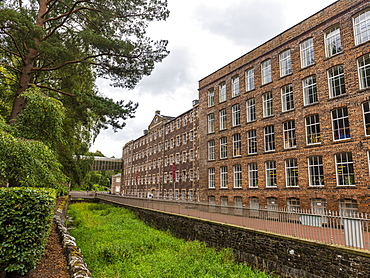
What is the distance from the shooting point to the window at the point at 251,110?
23.9 meters

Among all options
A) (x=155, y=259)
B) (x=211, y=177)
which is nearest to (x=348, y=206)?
(x=155, y=259)

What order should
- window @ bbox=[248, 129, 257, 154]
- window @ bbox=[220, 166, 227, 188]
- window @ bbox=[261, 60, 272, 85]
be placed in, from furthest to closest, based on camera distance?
window @ bbox=[220, 166, 227, 188]
window @ bbox=[248, 129, 257, 154]
window @ bbox=[261, 60, 272, 85]

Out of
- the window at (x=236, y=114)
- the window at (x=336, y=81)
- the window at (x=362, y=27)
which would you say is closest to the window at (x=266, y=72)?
the window at (x=236, y=114)

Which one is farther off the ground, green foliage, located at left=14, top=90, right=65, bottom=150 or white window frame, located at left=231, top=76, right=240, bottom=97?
white window frame, located at left=231, top=76, right=240, bottom=97

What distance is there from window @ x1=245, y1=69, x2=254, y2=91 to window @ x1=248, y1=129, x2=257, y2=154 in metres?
4.25

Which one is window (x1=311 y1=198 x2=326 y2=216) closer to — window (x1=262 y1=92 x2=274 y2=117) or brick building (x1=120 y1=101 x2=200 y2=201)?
window (x1=262 y1=92 x2=274 y2=117)

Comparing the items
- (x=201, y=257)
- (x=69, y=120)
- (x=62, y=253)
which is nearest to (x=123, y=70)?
(x=69, y=120)

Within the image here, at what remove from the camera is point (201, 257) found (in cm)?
1260

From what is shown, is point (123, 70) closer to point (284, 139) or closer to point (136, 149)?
point (284, 139)

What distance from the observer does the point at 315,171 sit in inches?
705

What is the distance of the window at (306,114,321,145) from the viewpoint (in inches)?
715

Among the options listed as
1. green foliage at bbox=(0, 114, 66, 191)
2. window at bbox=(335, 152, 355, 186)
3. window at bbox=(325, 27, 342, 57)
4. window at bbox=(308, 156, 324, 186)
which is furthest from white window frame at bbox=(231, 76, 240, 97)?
green foliage at bbox=(0, 114, 66, 191)

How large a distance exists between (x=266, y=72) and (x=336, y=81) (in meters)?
6.73

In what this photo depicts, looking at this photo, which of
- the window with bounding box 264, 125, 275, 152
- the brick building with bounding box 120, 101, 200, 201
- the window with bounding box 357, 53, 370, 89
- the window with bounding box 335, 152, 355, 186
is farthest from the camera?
the brick building with bounding box 120, 101, 200, 201
